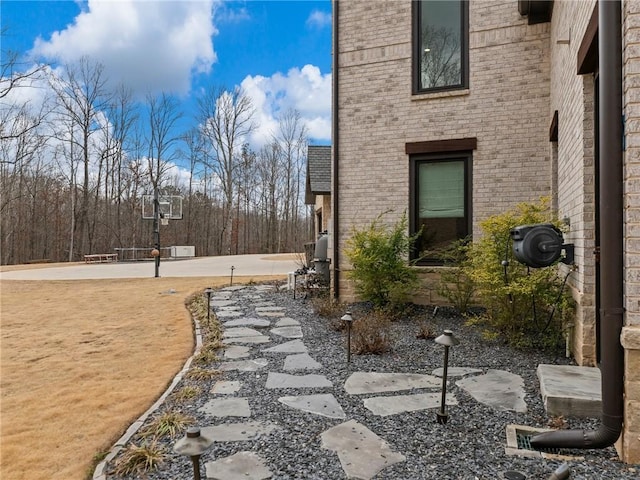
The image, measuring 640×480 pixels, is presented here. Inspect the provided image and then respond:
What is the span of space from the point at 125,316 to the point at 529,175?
6.72 meters

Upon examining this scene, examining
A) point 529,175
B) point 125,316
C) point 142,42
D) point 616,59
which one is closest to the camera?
point 616,59

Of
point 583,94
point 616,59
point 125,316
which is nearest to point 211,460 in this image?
point 616,59

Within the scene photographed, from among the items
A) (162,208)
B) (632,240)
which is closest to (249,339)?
(632,240)

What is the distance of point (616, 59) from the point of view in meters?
2.37

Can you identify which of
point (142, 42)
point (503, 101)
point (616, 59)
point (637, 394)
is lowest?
point (637, 394)

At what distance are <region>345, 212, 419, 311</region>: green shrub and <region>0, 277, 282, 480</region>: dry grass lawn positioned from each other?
2547mm

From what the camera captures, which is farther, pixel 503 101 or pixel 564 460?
pixel 503 101

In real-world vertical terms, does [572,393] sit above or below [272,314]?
above

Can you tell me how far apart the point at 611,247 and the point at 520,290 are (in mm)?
1919

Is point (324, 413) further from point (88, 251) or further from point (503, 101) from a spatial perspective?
point (88, 251)

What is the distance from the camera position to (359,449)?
96.5 inches

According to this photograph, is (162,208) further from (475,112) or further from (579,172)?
(579,172)

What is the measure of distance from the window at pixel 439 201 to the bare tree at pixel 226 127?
82.8 feet

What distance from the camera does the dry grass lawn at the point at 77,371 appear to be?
2611mm
